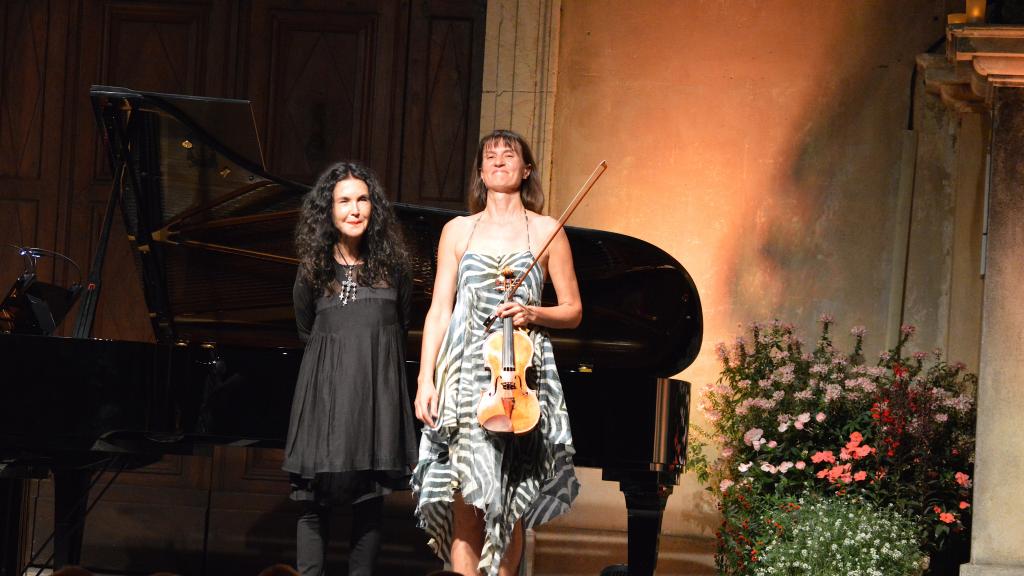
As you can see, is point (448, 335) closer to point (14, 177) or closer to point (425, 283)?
point (425, 283)

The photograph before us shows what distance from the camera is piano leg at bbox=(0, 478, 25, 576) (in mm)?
4012

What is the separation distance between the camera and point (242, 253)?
421cm

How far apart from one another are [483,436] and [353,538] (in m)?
0.45

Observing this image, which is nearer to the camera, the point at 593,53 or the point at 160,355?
the point at 160,355

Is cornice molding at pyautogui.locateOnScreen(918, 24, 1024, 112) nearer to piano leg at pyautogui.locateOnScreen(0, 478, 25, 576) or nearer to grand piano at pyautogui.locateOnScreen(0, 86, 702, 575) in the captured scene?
grand piano at pyautogui.locateOnScreen(0, 86, 702, 575)

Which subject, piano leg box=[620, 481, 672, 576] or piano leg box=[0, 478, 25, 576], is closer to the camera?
piano leg box=[0, 478, 25, 576]

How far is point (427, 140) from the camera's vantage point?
604 centimetres

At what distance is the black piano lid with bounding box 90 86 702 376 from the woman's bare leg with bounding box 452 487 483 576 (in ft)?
3.81

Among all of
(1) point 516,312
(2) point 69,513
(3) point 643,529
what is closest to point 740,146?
(3) point 643,529

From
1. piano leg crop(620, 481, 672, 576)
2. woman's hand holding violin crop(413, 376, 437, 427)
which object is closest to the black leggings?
woman's hand holding violin crop(413, 376, 437, 427)

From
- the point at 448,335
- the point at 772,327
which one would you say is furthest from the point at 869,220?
the point at 448,335

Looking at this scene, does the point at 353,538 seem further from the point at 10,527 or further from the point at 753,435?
the point at 753,435

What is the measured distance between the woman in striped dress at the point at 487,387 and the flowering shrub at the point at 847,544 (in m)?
1.60

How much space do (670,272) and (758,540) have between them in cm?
125
